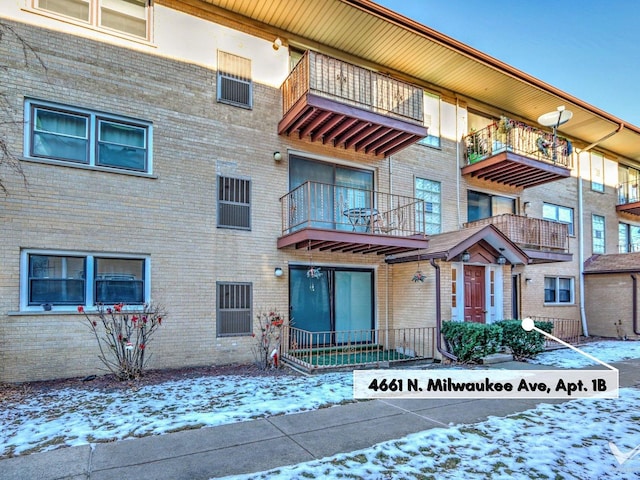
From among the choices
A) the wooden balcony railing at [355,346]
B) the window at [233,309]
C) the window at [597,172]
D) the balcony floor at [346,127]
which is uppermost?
the window at [597,172]

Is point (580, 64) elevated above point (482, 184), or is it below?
above

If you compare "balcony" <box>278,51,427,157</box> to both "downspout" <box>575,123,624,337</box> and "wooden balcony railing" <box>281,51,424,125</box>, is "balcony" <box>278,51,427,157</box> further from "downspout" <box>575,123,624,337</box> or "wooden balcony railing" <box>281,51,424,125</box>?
"downspout" <box>575,123,624,337</box>

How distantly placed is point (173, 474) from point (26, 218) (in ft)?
20.6

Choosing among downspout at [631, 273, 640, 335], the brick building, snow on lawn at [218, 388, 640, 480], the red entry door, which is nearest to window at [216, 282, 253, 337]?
the brick building

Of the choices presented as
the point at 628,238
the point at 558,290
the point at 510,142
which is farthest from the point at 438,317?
the point at 628,238

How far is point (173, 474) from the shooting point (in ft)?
13.2

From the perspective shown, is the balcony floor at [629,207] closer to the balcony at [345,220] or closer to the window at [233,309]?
the balcony at [345,220]

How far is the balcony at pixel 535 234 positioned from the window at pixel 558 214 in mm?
2049

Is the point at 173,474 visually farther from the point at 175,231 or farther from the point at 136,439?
the point at 175,231

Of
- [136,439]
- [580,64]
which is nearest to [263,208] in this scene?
[136,439]

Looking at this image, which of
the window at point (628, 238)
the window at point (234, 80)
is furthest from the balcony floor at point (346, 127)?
the window at point (628, 238)

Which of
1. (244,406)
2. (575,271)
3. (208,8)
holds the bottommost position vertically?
(244,406)

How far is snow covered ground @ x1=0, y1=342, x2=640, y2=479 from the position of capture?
4195 mm

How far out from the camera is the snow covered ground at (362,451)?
4.20 meters
